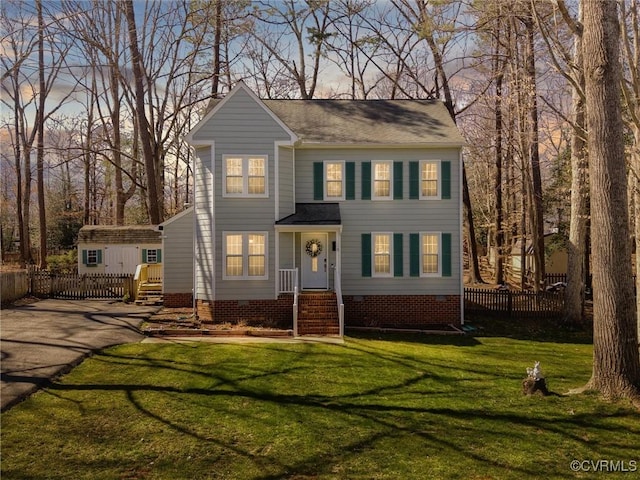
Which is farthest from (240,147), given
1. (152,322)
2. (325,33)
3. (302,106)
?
(325,33)

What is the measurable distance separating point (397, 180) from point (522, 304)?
762 cm

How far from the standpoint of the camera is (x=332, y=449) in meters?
6.48

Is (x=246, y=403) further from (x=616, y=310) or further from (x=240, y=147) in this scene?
(x=240, y=147)

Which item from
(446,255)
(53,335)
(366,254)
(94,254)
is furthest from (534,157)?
(94,254)

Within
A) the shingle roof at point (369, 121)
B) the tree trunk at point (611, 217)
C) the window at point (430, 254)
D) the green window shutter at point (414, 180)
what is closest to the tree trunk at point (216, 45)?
the shingle roof at point (369, 121)

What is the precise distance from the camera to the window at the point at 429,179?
56.2 feet

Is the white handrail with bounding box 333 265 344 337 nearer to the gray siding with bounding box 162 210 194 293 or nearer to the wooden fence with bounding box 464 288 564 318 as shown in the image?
the gray siding with bounding box 162 210 194 293

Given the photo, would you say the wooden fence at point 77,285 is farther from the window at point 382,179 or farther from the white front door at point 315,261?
the window at point 382,179

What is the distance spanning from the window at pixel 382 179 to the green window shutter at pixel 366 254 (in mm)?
1620

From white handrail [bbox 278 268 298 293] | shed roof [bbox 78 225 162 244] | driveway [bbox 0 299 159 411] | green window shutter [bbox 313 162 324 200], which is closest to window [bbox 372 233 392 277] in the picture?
green window shutter [bbox 313 162 324 200]

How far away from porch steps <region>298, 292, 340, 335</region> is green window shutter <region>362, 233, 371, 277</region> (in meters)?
1.83

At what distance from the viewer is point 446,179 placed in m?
17.1

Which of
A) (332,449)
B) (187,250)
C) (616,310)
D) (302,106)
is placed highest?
(302,106)

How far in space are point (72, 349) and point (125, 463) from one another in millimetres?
6550
